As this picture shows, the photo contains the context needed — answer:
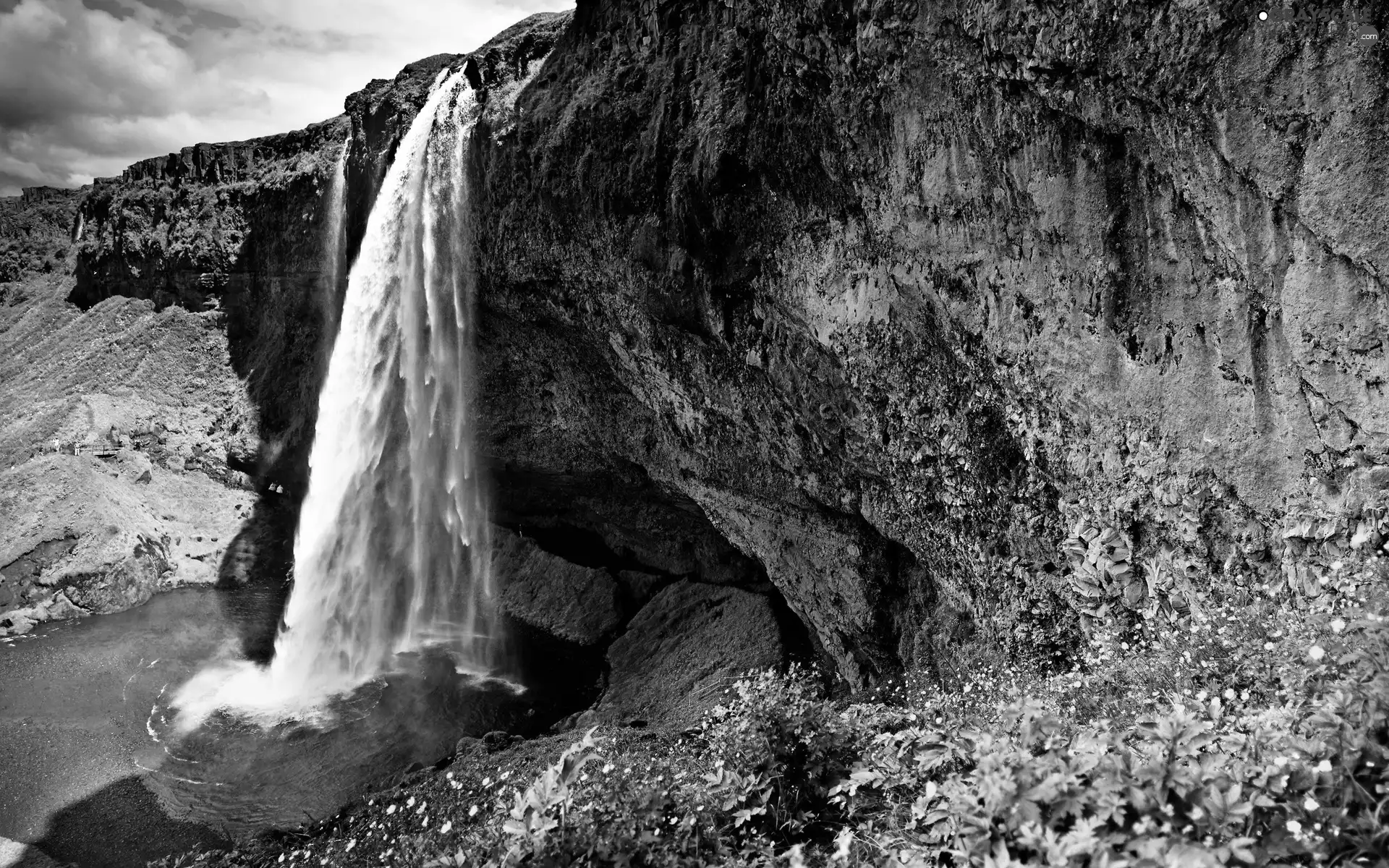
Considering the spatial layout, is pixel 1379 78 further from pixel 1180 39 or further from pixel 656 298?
pixel 656 298

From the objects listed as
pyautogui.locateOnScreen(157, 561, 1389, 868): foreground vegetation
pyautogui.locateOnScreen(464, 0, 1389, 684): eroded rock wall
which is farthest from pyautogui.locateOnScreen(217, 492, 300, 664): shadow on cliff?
pyautogui.locateOnScreen(157, 561, 1389, 868): foreground vegetation

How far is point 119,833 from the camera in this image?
36.7 ft

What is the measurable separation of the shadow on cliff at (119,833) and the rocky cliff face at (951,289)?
8.32 metres

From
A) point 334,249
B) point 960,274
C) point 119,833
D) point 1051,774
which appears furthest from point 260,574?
point 1051,774

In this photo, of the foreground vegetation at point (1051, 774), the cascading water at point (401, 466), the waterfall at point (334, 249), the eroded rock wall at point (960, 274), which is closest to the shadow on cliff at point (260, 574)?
the cascading water at point (401, 466)

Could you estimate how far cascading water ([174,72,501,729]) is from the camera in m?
16.1

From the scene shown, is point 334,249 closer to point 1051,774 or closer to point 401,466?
point 401,466

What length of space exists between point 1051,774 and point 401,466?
1628 cm

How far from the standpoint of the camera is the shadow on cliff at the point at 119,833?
1068cm

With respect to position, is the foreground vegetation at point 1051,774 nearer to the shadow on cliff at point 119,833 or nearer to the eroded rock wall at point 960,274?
the eroded rock wall at point 960,274

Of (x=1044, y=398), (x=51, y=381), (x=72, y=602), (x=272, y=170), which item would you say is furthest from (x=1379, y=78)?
(x=51, y=381)

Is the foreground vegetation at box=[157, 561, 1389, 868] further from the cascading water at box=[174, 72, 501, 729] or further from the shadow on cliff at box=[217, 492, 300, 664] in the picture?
the shadow on cliff at box=[217, 492, 300, 664]

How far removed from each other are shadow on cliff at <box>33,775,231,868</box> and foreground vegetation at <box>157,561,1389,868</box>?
4.64m

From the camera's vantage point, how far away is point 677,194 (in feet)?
36.4
